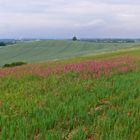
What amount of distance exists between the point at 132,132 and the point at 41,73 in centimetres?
1155

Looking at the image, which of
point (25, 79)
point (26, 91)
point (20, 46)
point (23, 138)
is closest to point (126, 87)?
point (26, 91)

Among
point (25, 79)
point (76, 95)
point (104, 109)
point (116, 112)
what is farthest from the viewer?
point (25, 79)

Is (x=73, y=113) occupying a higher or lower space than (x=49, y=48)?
higher

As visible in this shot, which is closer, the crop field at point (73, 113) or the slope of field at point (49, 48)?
the crop field at point (73, 113)

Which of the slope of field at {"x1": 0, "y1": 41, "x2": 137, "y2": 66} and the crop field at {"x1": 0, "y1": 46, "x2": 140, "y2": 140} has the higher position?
the crop field at {"x1": 0, "y1": 46, "x2": 140, "y2": 140}

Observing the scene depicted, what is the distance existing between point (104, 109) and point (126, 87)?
12.5ft

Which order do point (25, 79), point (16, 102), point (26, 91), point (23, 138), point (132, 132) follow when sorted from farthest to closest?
point (25, 79) < point (26, 91) < point (16, 102) < point (132, 132) < point (23, 138)

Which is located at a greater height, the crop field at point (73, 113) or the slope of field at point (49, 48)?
the crop field at point (73, 113)

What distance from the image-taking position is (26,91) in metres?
12.6

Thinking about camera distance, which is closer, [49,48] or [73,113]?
[73,113]

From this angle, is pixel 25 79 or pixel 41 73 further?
pixel 41 73

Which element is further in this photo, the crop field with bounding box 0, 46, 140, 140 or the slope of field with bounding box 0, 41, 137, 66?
the slope of field with bounding box 0, 41, 137, 66

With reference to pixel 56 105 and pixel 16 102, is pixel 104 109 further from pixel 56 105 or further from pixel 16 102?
pixel 16 102

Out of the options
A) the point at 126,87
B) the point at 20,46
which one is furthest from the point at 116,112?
the point at 20,46
